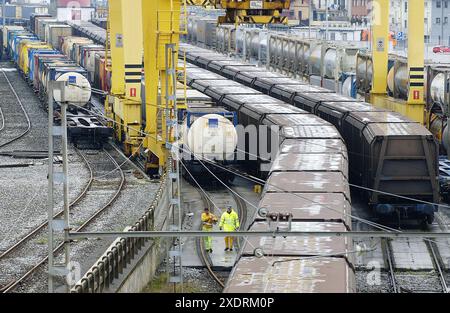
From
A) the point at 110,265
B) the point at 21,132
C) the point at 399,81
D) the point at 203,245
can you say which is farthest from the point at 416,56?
the point at 110,265

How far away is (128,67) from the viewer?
132ft

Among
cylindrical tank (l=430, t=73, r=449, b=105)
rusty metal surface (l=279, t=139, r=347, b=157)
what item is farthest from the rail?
cylindrical tank (l=430, t=73, r=449, b=105)

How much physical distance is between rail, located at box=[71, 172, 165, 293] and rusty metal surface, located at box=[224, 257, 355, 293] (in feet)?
10.1

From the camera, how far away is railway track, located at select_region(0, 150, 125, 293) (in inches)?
950

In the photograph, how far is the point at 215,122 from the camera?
33375 millimetres

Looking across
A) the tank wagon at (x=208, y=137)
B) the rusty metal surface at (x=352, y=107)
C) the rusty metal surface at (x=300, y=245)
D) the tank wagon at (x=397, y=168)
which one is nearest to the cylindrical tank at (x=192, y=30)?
the rusty metal surface at (x=352, y=107)

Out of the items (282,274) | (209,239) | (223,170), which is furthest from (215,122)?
(282,274)

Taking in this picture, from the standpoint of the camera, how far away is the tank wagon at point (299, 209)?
1564cm

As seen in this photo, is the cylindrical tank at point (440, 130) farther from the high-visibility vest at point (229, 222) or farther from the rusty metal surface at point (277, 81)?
the high-visibility vest at point (229, 222)

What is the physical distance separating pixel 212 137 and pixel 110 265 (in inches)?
520

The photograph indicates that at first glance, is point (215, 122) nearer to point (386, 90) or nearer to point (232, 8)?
point (232, 8)

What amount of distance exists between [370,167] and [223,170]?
7252mm

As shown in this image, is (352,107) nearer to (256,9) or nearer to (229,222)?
(256,9)

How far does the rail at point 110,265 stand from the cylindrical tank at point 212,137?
8139 mm
